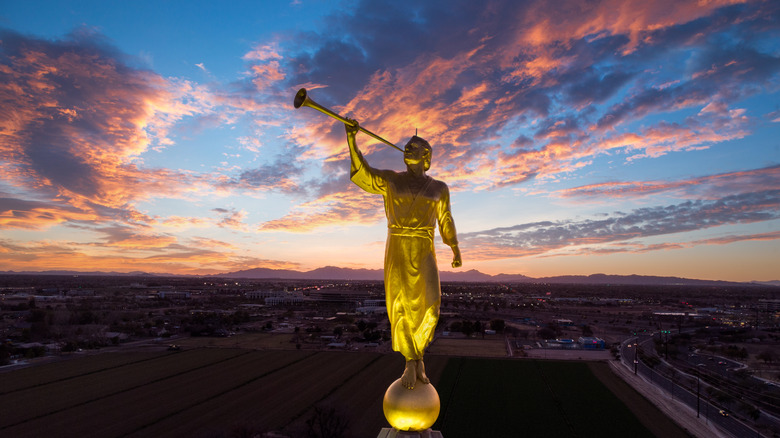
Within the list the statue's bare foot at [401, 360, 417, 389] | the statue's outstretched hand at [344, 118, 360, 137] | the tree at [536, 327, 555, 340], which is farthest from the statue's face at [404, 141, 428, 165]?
the tree at [536, 327, 555, 340]

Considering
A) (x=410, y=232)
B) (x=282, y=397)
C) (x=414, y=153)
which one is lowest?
(x=282, y=397)

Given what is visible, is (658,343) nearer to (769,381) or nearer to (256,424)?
(769,381)

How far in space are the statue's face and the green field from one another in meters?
23.8

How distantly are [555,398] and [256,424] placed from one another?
73.2 ft

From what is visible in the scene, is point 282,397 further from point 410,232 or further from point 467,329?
point 467,329

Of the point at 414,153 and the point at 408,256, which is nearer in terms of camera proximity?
the point at 408,256

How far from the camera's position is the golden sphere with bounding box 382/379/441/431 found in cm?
698

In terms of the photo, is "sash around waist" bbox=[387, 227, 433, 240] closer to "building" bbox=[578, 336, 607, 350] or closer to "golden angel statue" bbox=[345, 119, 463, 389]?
"golden angel statue" bbox=[345, 119, 463, 389]

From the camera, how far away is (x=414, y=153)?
25.7 feet

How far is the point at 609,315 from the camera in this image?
102312 millimetres

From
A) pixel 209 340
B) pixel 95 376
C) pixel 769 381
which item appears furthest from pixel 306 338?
pixel 769 381

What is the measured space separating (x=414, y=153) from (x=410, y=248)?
162 centimetres

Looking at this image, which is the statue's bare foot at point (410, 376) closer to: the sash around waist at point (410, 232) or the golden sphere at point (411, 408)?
the golden sphere at point (411, 408)

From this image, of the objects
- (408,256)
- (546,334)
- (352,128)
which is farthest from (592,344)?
(352,128)
